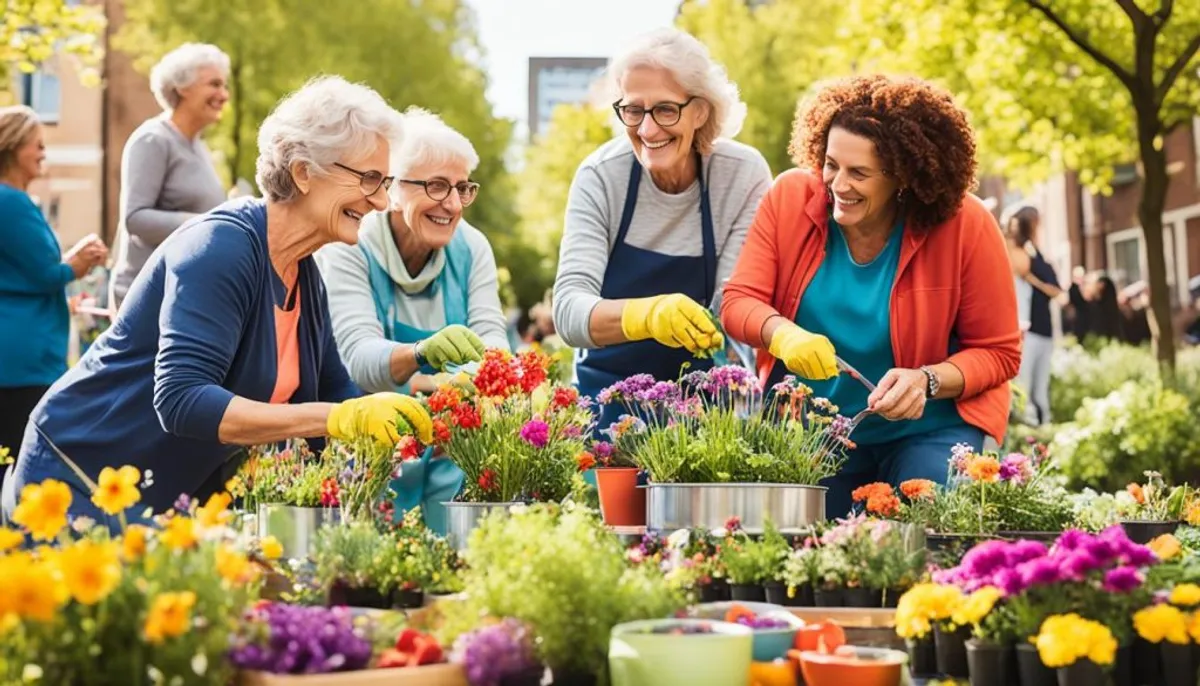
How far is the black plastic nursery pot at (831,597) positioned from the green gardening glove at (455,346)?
48.8 inches

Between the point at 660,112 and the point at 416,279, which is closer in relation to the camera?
the point at 660,112

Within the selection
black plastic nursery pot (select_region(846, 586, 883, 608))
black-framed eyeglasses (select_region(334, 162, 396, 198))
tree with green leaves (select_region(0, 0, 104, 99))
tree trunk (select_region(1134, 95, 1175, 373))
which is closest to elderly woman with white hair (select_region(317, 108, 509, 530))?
black-framed eyeglasses (select_region(334, 162, 396, 198))

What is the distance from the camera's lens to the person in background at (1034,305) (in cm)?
1023

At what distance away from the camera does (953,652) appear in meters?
Answer: 2.06

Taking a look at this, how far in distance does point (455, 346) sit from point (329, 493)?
0.68 m

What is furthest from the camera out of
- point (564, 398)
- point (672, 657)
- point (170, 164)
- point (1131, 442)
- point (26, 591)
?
point (1131, 442)

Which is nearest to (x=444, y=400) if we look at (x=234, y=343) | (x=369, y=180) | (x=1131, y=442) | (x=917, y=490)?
(x=234, y=343)

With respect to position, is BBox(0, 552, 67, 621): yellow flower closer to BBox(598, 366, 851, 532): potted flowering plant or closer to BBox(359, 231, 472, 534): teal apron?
BBox(598, 366, 851, 532): potted flowering plant

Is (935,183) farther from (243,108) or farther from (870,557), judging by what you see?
(243,108)

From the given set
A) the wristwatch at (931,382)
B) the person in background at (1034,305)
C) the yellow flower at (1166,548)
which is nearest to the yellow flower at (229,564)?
the yellow flower at (1166,548)

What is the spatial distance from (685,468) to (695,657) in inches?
40.7

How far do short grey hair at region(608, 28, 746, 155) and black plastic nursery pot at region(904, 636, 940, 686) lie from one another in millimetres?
1957

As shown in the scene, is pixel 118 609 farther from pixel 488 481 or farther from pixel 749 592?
pixel 488 481

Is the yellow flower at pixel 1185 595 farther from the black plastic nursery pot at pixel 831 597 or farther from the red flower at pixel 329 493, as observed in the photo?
the red flower at pixel 329 493
